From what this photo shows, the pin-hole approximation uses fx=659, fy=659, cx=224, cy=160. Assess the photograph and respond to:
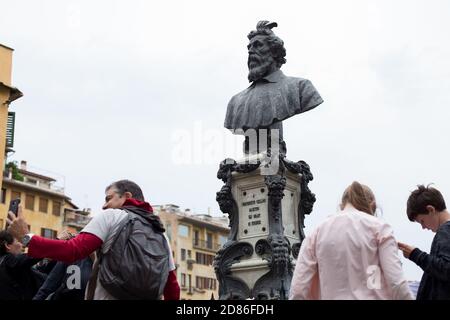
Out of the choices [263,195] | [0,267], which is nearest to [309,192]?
[263,195]

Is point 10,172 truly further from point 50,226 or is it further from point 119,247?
point 119,247

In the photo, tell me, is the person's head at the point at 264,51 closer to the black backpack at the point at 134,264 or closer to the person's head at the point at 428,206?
the person's head at the point at 428,206

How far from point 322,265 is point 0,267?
3.53 m

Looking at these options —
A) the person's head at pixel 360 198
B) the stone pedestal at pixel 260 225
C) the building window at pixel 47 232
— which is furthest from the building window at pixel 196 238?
the person's head at pixel 360 198

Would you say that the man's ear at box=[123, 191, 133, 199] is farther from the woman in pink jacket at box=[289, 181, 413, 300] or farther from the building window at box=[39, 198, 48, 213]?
the building window at box=[39, 198, 48, 213]

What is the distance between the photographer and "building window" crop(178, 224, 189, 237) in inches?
2480

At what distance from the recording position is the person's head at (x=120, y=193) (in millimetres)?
4965

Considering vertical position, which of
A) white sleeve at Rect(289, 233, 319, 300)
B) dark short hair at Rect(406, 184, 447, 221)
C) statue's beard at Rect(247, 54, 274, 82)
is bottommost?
white sleeve at Rect(289, 233, 319, 300)

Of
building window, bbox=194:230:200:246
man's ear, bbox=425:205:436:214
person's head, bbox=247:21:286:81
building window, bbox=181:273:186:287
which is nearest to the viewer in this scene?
man's ear, bbox=425:205:436:214

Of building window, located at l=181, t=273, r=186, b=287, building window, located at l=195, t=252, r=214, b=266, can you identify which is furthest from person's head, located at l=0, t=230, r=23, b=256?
building window, located at l=195, t=252, r=214, b=266

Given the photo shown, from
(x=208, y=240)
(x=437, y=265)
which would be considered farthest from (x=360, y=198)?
(x=208, y=240)

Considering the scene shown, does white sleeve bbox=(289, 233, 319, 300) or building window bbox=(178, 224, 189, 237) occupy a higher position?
building window bbox=(178, 224, 189, 237)

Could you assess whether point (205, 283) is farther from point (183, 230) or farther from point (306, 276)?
point (306, 276)
